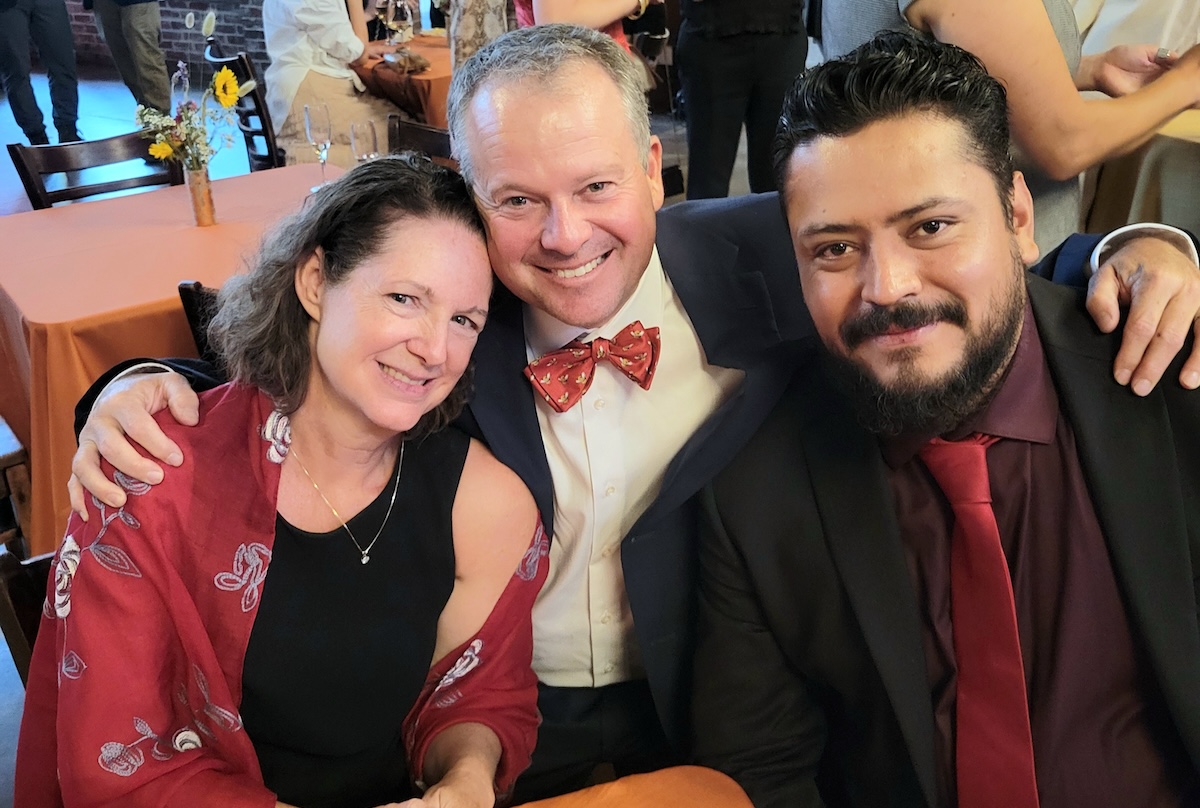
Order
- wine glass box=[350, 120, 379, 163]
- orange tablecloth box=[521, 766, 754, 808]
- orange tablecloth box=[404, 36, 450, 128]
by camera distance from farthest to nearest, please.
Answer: orange tablecloth box=[404, 36, 450, 128] < wine glass box=[350, 120, 379, 163] < orange tablecloth box=[521, 766, 754, 808]

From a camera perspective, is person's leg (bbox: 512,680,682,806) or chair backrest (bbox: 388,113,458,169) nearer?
person's leg (bbox: 512,680,682,806)

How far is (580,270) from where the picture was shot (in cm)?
151

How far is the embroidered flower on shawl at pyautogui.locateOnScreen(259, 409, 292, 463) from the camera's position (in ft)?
4.75

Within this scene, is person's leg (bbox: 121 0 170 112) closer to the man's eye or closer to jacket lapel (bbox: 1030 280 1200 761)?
the man's eye

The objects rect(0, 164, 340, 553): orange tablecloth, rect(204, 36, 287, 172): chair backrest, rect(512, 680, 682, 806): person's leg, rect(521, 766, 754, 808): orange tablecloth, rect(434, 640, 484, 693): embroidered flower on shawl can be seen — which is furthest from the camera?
rect(204, 36, 287, 172): chair backrest

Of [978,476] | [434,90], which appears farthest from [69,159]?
[978,476]

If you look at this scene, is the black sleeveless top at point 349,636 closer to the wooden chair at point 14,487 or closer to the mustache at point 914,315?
the mustache at point 914,315

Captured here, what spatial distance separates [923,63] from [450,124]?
775 millimetres

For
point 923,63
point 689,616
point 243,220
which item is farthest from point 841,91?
point 243,220

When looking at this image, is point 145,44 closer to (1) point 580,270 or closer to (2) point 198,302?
(2) point 198,302

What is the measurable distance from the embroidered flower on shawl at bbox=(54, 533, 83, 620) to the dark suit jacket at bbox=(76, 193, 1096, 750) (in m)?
0.34

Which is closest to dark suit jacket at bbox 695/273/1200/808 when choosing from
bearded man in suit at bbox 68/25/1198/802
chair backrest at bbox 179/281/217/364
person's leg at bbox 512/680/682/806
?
bearded man in suit at bbox 68/25/1198/802

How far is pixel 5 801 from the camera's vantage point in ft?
7.49

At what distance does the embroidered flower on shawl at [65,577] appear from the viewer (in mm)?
1343
